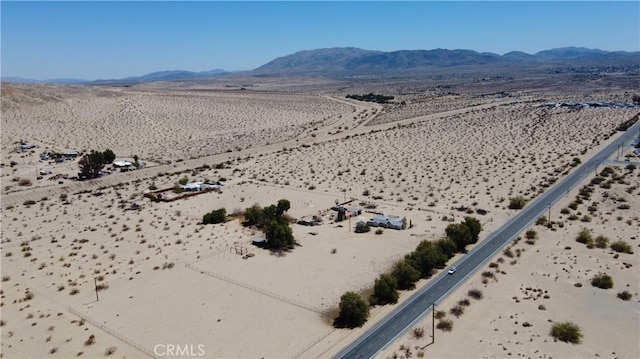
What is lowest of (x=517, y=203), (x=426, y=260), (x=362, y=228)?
(x=362, y=228)

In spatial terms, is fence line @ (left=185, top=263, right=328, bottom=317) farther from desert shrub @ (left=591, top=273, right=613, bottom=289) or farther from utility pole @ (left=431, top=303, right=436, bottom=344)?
desert shrub @ (left=591, top=273, right=613, bottom=289)

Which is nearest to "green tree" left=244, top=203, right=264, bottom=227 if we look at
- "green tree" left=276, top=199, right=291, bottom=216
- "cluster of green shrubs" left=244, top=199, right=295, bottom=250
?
"cluster of green shrubs" left=244, top=199, right=295, bottom=250

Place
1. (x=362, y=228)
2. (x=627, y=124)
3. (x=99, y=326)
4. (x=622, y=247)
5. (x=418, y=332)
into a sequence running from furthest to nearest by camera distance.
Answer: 1. (x=627, y=124)
2. (x=362, y=228)
3. (x=622, y=247)
4. (x=99, y=326)
5. (x=418, y=332)

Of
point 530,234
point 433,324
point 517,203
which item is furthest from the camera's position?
point 517,203

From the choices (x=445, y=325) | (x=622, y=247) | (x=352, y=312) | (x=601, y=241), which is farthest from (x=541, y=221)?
(x=352, y=312)

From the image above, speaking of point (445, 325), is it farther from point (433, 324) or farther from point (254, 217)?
point (254, 217)

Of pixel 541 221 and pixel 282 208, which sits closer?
pixel 541 221

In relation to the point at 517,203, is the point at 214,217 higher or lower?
higher

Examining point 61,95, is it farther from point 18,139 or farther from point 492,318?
point 492,318
